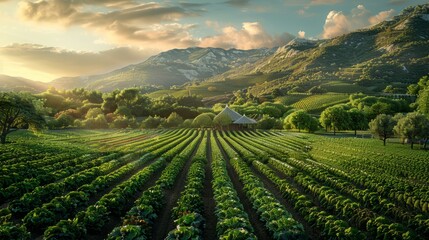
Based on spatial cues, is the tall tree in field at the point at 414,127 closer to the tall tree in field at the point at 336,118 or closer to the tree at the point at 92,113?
the tall tree in field at the point at 336,118

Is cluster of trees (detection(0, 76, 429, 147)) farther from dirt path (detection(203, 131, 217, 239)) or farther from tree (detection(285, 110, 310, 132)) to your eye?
dirt path (detection(203, 131, 217, 239))

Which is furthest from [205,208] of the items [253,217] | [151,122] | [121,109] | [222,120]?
[121,109]

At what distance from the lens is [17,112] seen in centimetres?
5091

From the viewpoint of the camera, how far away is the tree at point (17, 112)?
4953 centimetres

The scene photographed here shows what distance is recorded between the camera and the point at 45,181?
26250 mm

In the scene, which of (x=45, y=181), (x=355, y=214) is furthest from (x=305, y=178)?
(x=45, y=181)

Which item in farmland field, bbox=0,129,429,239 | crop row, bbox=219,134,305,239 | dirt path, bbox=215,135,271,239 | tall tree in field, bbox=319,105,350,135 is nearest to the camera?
crop row, bbox=219,134,305,239

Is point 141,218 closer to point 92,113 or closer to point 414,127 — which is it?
point 414,127

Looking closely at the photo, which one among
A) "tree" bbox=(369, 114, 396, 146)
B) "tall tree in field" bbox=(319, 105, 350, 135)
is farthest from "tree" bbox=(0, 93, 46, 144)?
"tall tree in field" bbox=(319, 105, 350, 135)

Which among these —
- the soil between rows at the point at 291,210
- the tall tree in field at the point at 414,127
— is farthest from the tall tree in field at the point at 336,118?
the soil between rows at the point at 291,210

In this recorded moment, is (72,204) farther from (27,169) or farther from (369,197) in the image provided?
(369,197)

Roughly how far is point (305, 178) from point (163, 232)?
13.9 m

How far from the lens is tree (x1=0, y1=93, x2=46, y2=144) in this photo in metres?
49.5

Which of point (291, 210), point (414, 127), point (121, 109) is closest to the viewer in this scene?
point (291, 210)
